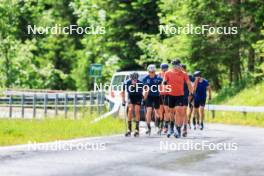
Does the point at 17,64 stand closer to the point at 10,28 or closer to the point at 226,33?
the point at 10,28

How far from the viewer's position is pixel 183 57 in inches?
1342

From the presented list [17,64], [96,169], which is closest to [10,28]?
[17,64]

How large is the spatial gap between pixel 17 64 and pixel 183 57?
23602mm

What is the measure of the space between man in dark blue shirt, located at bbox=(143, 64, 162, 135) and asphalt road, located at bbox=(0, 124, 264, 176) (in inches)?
88.0

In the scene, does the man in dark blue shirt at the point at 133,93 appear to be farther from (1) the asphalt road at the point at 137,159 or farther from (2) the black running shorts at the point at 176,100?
(1) the asphalt road at the point at 137,159
